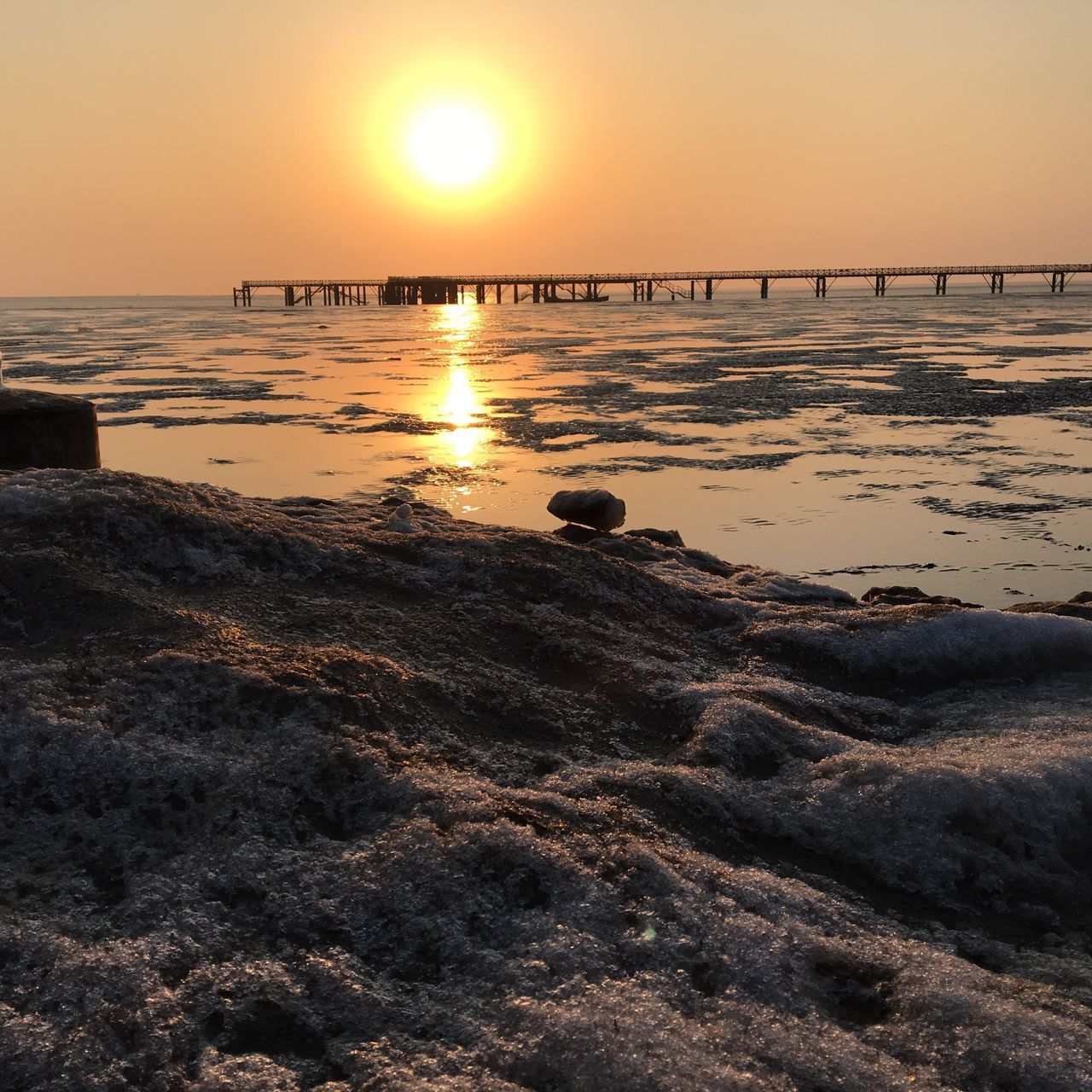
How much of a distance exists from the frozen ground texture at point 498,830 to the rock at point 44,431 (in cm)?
274

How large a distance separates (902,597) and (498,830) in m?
4.11

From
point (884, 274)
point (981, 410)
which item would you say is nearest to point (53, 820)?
point (981, 410)

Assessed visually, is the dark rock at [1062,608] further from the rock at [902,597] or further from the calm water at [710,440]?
the calm water at [710,440]

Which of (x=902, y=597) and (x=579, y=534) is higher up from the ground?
(x=579, y=534)

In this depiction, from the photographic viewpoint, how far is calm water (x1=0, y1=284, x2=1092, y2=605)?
8219 mm

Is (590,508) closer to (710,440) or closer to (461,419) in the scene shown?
(710,440)

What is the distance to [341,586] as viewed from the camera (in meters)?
4.45

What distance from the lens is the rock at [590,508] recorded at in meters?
8.57

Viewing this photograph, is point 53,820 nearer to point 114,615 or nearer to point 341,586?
point 114,615

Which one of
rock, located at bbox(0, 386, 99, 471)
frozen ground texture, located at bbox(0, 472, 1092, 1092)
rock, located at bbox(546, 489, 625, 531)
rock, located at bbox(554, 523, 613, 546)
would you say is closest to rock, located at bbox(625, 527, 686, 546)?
rock, located at bbox(554, 523, 613, 546)

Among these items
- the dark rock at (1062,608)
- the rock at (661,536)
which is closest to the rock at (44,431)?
the rock at (661,536)

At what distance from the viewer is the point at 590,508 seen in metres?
8.58

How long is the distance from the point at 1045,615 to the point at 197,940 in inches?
155

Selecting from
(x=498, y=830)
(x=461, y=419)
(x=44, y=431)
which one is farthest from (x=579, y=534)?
(x=461, y=419)
